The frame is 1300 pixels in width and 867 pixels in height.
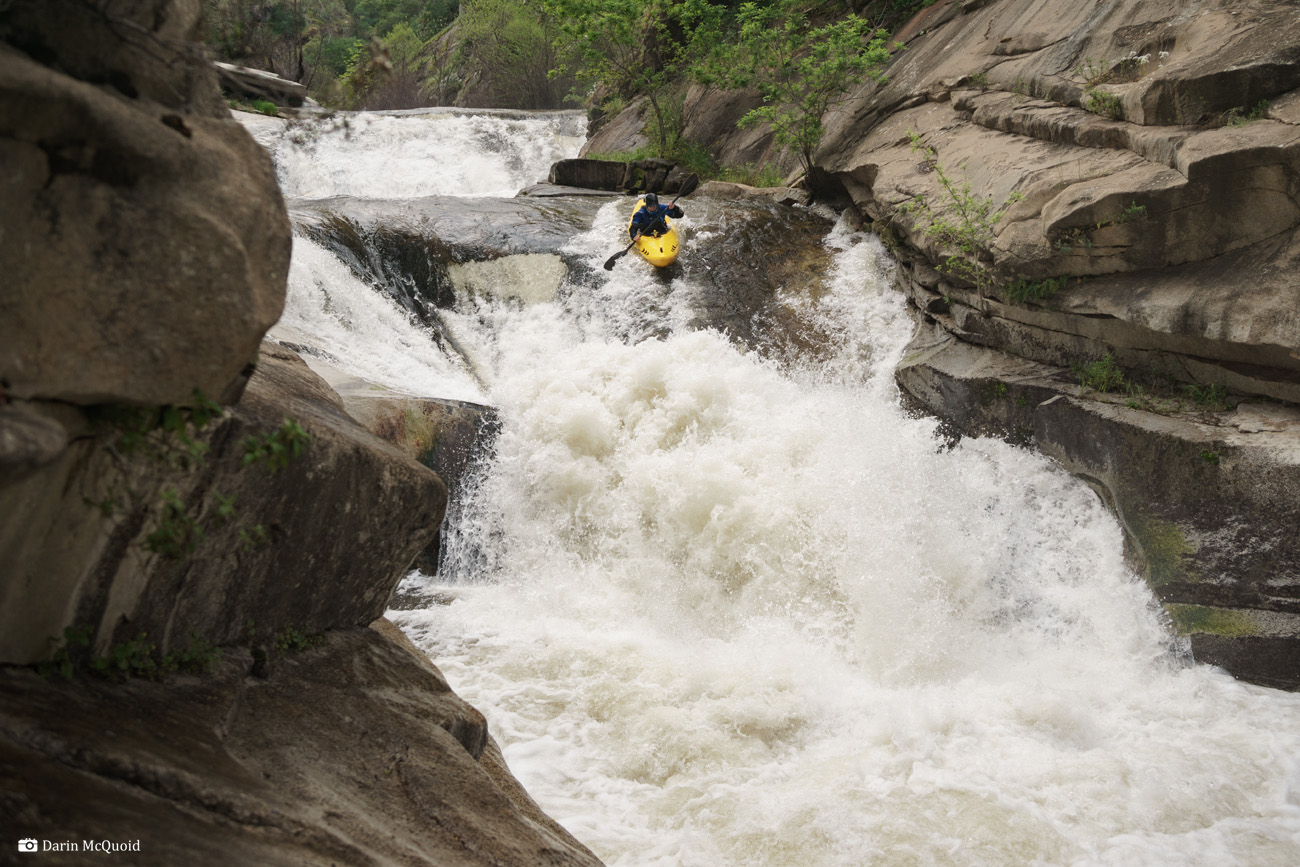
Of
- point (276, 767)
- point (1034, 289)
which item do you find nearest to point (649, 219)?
point (1034, 289)

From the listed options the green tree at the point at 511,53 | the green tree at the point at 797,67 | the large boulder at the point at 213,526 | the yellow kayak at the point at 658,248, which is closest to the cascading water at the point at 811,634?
the yellow kayak at the point at 658,248

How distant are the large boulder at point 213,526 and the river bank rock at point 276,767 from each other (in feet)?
0.48

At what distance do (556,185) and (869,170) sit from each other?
520 cm

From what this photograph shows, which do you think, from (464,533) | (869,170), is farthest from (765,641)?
(869,170)

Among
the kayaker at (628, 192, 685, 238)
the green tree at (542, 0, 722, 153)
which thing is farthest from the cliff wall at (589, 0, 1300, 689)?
the green tree at (542, 0, 722, 153)

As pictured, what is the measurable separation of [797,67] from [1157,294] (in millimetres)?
7434

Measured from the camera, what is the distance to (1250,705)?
5.16 m

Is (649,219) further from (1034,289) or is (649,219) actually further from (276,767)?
(276,767)

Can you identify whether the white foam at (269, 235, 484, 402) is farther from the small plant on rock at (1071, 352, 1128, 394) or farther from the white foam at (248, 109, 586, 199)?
the small plant on rock at (1071, 352, 1128, 394)

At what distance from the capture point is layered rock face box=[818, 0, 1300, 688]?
545 cm

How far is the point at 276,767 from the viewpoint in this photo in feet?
8.20

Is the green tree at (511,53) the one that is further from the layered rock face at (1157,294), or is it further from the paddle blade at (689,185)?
the layered rock face at (1157,294)

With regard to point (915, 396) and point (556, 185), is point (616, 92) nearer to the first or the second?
point (556, 185)

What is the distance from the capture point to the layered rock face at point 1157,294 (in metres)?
5.45
